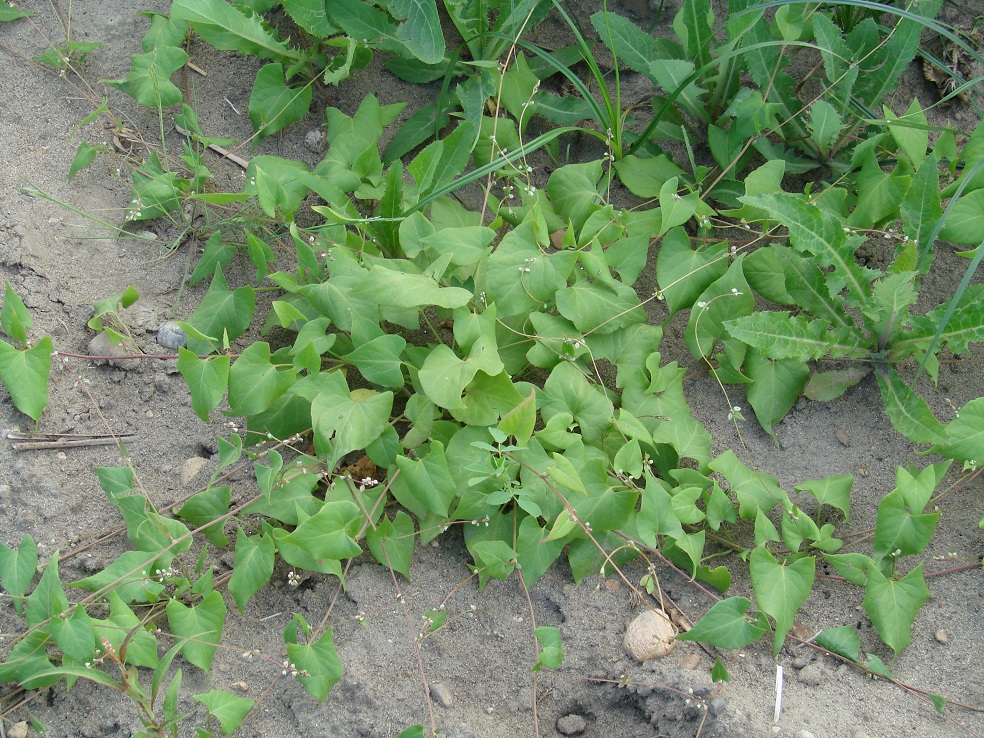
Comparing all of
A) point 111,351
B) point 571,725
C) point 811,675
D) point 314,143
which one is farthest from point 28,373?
point 811,675

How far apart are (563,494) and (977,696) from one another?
96 centimetres

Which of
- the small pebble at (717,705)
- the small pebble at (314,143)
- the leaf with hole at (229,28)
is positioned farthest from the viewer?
the small pebble at (314,143)

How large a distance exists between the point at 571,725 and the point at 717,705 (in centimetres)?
30

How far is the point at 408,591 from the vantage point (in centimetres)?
185

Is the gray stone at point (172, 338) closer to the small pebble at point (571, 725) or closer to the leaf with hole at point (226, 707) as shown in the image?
the leaf with hole at point (226, 707)

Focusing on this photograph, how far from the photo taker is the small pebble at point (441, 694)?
168 centimetres

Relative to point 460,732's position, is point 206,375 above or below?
above

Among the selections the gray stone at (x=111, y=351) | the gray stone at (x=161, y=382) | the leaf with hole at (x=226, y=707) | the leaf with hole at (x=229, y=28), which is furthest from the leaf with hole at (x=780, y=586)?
the leaf with hole at (x=229, y=28)

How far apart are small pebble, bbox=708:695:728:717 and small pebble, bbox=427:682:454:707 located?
536 millimetres

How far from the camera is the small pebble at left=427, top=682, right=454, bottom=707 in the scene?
1.68 meters

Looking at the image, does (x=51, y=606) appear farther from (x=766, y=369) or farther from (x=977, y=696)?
(x=977, y=696)

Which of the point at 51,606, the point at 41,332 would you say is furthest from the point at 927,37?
the point at 51,606

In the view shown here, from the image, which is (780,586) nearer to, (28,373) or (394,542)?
(394,542)

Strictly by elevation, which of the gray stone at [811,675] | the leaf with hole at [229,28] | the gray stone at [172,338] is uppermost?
the leaf with hole at [229,28]
